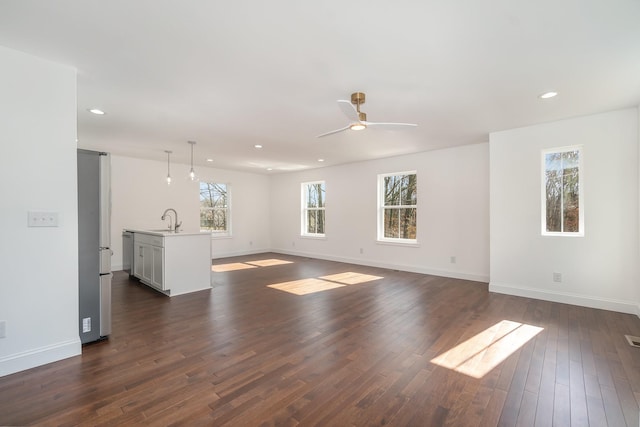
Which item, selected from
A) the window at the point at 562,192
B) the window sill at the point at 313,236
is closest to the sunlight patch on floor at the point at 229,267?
the window sill at the point at 313,236

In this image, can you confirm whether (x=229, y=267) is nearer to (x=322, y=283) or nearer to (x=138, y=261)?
(x=138, y=261)

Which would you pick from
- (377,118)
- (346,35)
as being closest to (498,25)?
(346,35)

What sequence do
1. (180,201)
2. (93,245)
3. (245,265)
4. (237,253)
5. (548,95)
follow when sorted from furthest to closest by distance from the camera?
1. (237,253)
2. (180,201)
3. (245,265)
4. (548,95)
5. (93,245)

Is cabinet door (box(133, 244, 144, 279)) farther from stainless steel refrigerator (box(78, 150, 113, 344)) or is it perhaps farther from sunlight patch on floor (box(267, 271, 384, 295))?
stainless steel refrigerator (box(78, 150, 113, 344))

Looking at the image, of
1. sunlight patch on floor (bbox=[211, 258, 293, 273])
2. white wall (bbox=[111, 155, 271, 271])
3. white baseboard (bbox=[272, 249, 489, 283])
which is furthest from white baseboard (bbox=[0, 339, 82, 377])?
white baseboard (bbox=[272, 249, 489, 283])

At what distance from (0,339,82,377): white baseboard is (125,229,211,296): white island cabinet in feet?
6.03

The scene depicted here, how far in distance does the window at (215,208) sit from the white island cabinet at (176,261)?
114 inches

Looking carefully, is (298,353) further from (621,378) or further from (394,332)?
(621,378)

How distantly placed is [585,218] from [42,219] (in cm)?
590

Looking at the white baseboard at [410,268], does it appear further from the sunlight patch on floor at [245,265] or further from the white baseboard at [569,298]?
the sunlight patch on floor at [245,265]

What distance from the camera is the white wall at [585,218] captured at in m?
3.58

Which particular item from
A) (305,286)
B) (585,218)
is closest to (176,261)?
(305,286)

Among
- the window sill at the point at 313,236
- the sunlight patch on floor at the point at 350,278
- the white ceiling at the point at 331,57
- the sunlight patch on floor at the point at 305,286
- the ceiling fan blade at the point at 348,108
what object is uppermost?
the white ceiling at the point at 331,57

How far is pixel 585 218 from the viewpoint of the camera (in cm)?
382
